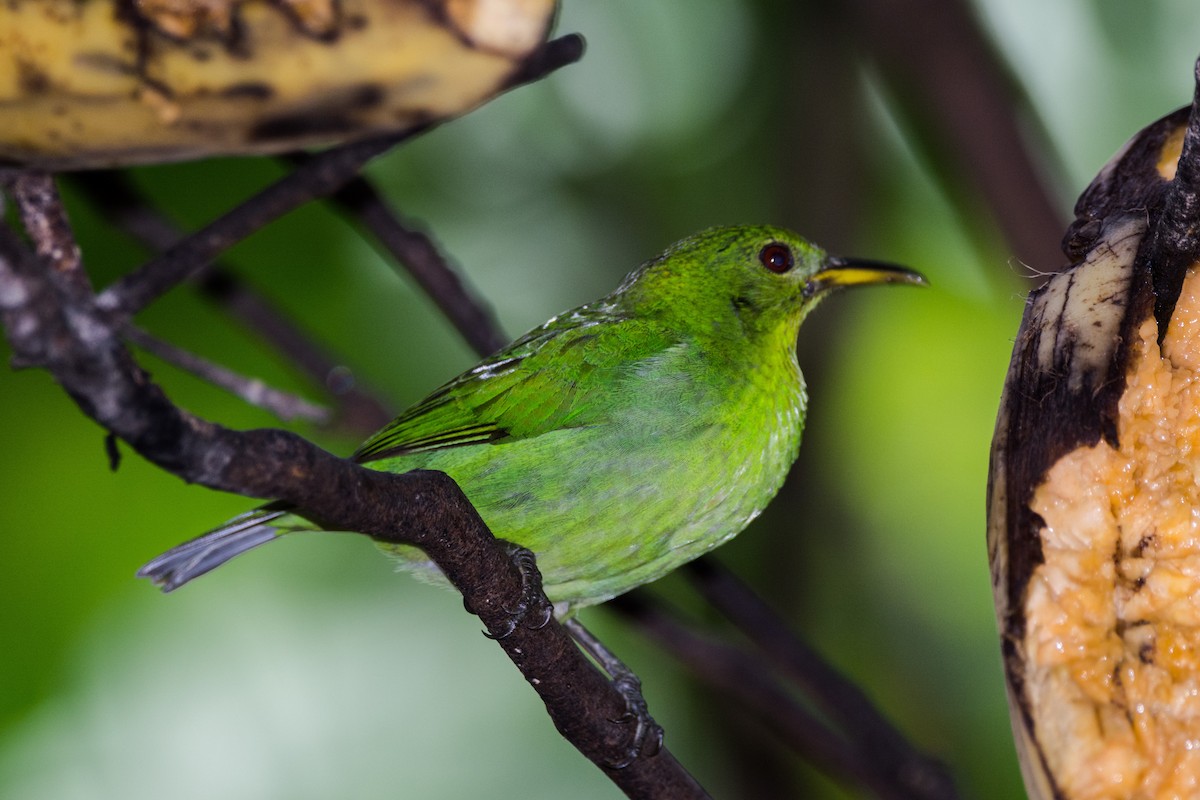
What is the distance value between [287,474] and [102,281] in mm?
3489

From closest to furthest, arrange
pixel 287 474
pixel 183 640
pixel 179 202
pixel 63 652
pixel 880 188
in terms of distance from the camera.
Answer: pixel 287 474
pixel 63 652
pixel 179 202
pixel 183 640
pixel 880 188

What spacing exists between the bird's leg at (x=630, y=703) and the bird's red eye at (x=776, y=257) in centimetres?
107

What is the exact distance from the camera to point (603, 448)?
272 cm

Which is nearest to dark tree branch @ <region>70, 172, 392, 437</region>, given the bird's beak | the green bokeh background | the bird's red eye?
the green bokeh background

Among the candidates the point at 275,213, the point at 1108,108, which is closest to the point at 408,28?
the point at 275,213

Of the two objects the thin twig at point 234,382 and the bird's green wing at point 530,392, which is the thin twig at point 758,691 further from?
the thin twig at point 234,382

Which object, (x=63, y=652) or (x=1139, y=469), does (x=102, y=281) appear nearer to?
(x=63, y=652)

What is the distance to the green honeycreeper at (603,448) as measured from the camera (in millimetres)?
2688

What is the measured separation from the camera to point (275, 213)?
2.06 meters

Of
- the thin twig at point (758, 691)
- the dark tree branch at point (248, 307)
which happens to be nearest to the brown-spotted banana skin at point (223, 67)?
the dark tree branch at point (248, 307)

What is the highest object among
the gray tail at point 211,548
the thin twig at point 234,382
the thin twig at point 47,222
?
the thin twig at point 47,222

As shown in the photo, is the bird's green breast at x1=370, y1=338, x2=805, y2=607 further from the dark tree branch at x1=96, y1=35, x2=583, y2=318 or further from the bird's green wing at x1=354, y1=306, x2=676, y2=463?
the dark tree branch at x1=96, y1=35, x2=583, y2=318

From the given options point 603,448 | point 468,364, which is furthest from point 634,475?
point 468,364

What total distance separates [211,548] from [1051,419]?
181 cm
